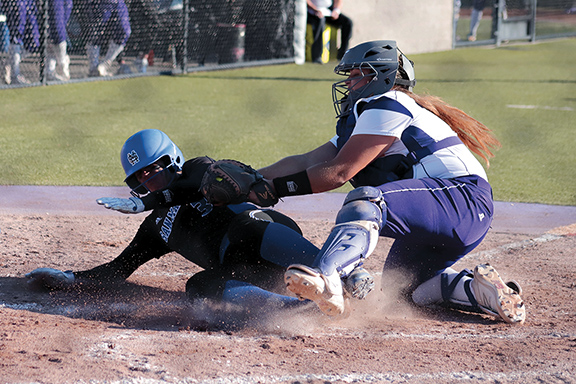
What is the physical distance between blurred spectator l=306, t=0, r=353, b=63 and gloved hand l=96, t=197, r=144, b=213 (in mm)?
10323

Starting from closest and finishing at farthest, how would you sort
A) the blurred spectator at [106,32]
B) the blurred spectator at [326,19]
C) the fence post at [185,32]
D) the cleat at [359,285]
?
the cleat at [359,285], the blurred spectator at [106,32], the fence post at [185,32], the blurred spectator at [326,19]

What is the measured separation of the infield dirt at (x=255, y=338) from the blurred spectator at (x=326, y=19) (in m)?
9.46

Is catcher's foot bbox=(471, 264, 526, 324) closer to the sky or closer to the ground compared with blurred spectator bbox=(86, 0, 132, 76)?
closer to the ground

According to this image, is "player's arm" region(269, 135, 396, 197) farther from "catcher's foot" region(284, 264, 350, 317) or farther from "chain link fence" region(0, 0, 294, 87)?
"chain link fence" region(0, 0, 294, 87)

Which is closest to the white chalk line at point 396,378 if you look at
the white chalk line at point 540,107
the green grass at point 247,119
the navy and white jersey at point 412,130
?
the navy and white jersey at point 412,130

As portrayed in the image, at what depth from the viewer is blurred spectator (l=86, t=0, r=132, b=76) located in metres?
9.85

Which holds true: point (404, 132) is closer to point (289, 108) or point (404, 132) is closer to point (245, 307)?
point (245, 307)

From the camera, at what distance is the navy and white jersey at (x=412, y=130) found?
2725 mm

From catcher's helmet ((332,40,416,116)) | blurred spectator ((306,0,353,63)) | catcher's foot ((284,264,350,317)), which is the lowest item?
catcher's foot ((284,264,350,317))

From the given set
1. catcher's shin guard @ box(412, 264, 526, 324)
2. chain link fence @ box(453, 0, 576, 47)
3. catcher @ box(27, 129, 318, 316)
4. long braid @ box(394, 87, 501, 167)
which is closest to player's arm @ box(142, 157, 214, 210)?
catcher @ box(27, 129, 318, 316)

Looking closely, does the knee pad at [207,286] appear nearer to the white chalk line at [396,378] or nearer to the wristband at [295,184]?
the wristband at [295,184]

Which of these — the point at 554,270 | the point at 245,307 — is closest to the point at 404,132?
the point at 245,307

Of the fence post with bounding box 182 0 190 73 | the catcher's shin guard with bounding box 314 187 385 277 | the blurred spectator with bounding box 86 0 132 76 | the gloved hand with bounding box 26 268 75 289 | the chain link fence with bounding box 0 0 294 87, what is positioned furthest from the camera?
the fence post with bounding box 182 0 190 73

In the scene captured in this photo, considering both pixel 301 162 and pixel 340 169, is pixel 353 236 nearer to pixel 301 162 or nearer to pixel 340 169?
pixel 340 169
